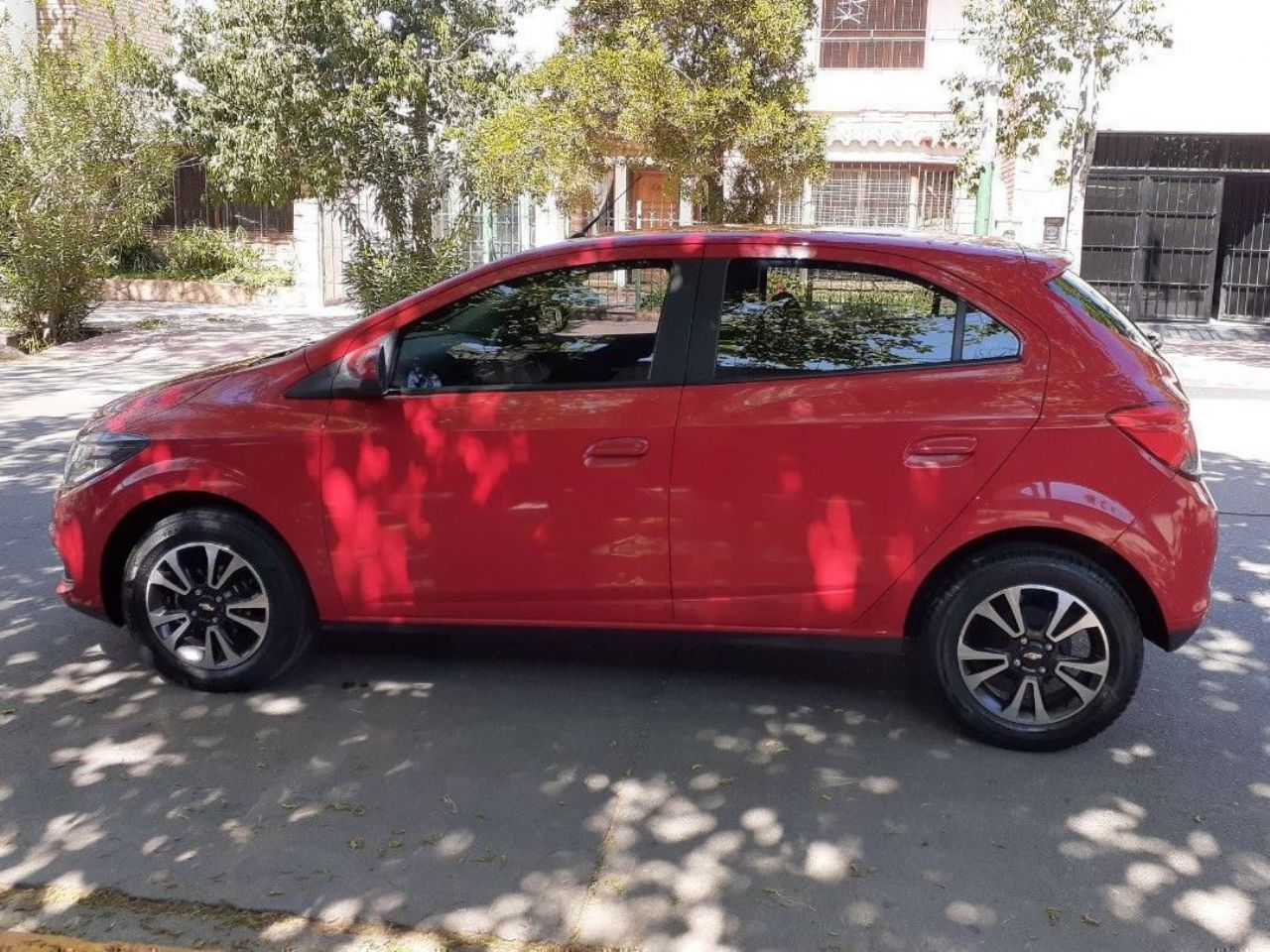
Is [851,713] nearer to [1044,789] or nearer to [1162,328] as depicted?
[1044,789]

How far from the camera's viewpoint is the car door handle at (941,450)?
4176 mm

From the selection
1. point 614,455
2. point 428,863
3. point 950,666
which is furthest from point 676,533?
point 428,863

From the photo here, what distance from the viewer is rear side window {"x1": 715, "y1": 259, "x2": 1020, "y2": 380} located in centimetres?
429

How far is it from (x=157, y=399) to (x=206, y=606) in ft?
2.75

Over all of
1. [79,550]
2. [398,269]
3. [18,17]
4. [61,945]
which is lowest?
[61,945]

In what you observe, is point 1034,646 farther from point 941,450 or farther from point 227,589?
point 227,589

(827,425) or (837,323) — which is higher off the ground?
(837,323)

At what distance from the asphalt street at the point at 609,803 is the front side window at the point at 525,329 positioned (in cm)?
101

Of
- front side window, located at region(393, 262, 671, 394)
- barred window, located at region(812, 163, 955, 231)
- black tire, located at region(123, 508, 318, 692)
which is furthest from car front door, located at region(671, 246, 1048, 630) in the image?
barred window, located at region(812, 163, 955, 231)

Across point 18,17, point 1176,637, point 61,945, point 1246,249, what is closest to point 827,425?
point 1176,637

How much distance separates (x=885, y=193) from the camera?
2388 cm

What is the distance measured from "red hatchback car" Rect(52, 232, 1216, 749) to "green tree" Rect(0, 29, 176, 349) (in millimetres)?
12214

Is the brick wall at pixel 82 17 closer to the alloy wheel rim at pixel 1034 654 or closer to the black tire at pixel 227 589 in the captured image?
the black tire at pixel 227 589

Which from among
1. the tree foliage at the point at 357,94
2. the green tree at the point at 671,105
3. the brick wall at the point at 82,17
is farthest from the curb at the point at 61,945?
the brick wall at the point at 82,17
